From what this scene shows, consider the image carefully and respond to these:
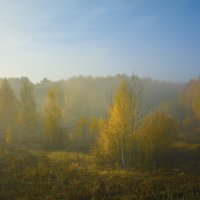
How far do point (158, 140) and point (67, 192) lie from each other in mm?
17074

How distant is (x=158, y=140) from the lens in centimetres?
3484

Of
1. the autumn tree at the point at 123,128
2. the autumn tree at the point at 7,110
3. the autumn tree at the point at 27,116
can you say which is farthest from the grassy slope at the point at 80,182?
the autumn tree at the point at 7,110

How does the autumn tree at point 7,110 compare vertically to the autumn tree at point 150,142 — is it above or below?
above

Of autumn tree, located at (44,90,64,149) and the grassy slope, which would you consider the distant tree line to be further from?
the grassy slope

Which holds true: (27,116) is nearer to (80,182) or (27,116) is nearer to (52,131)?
(52,131)

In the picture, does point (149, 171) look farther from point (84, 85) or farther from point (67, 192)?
point (84, 85)

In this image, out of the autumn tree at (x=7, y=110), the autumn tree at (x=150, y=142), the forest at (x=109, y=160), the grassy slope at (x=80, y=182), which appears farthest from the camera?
the autumn tree at (x=7, y=110)

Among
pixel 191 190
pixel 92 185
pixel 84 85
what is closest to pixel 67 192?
pixel 92 185

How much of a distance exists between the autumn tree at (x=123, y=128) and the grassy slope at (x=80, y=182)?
2.80m

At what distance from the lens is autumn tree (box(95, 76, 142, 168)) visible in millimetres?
30469

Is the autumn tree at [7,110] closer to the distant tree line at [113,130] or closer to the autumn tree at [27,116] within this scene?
the distant tree line at [113,130]

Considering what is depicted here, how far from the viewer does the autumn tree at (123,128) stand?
30469 millimetres

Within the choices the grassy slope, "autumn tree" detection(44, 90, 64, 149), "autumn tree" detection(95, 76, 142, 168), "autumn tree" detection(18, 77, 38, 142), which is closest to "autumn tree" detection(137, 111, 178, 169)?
"autumn tree" detection(95, 76, 142, 168)

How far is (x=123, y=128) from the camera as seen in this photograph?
102 feet
